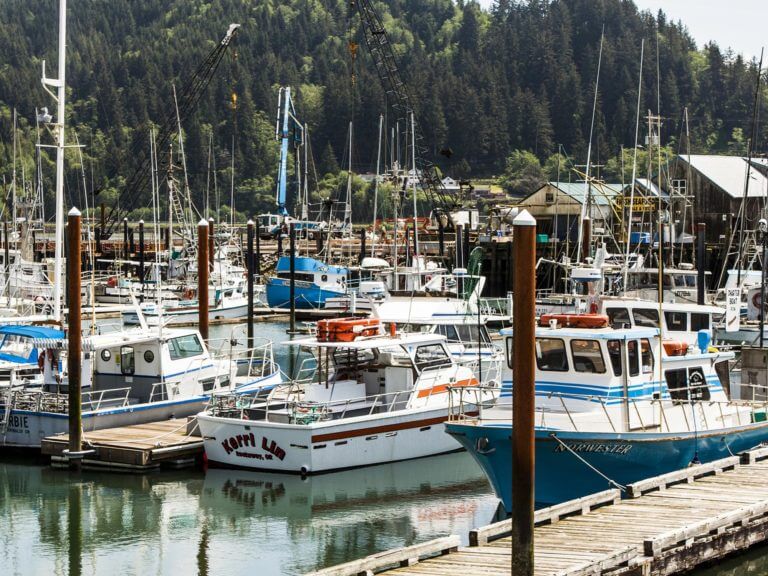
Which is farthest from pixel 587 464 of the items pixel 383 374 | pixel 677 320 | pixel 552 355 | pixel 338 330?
pixel 677 320

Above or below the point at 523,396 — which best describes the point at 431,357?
below

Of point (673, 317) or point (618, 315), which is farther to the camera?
point (673, 317)

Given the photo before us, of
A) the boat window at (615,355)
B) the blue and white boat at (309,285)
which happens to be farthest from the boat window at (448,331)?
the blue and white boat at (309,285)

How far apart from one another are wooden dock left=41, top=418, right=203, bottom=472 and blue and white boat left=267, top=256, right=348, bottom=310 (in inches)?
1535

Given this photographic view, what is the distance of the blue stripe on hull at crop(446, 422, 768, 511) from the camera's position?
21391 mm

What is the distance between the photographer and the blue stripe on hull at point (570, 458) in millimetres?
21391

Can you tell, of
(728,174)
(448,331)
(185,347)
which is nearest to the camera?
(185,347)

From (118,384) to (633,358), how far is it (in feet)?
39.0

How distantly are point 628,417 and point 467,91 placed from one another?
453 feet

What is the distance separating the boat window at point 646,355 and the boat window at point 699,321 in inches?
221

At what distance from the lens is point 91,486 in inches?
966

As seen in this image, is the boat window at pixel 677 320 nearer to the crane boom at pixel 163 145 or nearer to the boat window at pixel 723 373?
the boat window at pixel 723 373

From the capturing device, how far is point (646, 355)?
23.0m

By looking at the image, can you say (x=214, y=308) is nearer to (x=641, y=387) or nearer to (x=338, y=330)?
(x=338, y=330)
